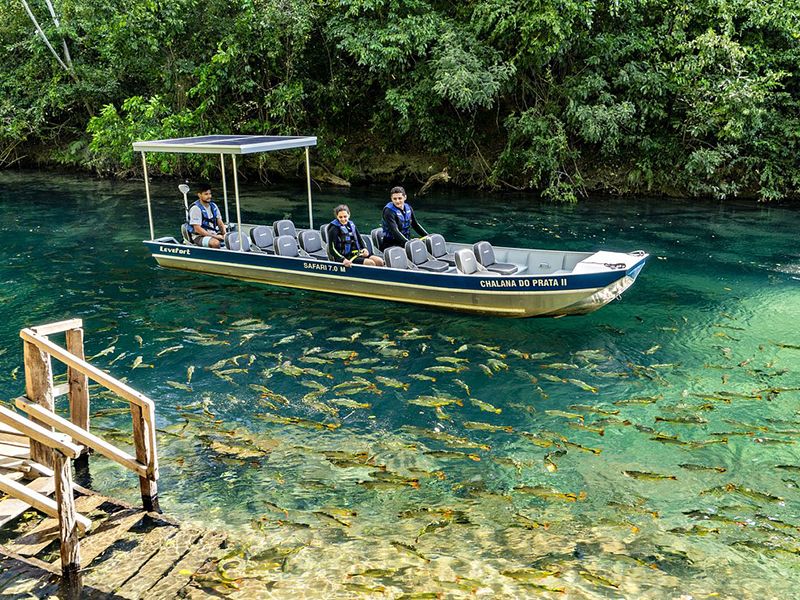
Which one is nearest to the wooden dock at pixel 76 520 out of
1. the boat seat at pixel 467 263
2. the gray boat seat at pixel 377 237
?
the boat seat at pixel 467 263

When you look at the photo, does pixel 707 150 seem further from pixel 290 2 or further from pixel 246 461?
pixel 246 461

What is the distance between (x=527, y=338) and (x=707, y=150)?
14.2 meters

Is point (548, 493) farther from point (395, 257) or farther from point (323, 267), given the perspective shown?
point (323, 267)

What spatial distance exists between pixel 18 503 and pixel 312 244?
9710 mm

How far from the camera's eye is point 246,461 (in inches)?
339

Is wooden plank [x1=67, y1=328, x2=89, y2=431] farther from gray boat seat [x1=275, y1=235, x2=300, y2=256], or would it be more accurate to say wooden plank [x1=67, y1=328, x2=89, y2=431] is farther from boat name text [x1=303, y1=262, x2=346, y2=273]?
gray boat seat [x1=275, y1=235, x2=300, y2=256]

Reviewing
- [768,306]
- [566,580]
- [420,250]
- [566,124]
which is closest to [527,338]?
[420,250]

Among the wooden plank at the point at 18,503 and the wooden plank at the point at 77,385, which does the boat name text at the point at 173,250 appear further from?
the wooden plank at the point at 18,503

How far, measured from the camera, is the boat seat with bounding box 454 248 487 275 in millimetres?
13727

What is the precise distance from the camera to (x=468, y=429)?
31.0 feet

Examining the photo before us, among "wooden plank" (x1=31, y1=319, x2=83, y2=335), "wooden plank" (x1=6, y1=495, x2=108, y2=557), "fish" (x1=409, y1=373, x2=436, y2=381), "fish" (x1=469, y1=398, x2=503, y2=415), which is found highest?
"wooden plank" (x1=31, y1=319, x2=83, y2=335)

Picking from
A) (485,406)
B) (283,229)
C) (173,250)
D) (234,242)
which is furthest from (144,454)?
(173,250)

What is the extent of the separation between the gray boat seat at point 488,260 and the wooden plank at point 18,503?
902 cm

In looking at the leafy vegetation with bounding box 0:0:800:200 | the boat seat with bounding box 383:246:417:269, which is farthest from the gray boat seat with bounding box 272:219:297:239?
the leafy vegetation with bounding box 0:0:800:200
